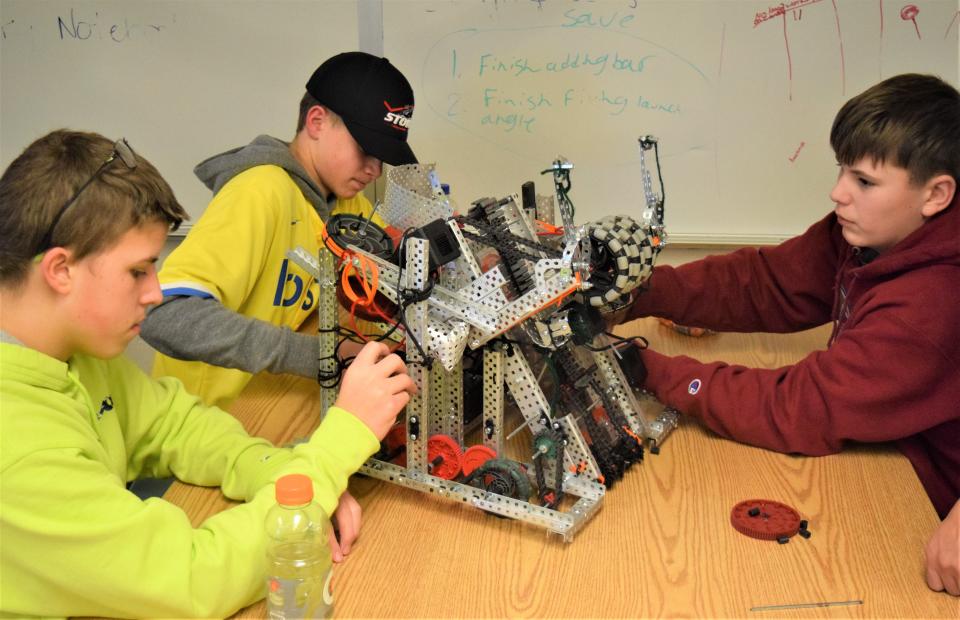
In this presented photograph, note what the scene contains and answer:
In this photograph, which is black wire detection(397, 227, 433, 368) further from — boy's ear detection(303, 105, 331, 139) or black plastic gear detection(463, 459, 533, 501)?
boy's ear detection(303, 105, 331, 139)

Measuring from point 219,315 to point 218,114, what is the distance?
5.32 ft

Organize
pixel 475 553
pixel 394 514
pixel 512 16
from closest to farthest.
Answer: pixel 475 553 → pixel 394 514 → pixel 512 16

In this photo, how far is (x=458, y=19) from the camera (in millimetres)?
3084

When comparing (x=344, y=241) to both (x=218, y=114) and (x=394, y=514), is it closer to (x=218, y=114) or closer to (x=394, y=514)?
(x=394, y=514)

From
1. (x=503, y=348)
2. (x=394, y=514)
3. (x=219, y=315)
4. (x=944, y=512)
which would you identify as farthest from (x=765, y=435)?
(x=219, y=315)

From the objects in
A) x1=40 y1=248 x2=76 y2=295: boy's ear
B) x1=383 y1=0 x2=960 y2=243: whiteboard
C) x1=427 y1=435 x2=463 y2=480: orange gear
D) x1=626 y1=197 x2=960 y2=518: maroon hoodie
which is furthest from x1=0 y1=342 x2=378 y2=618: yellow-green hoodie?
x1=383 y1=0 x2=960 y2=243: whiteboard

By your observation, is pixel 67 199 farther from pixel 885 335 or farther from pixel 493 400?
pixel 885 335

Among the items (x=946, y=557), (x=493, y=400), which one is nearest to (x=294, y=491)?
(x=493, y=400)

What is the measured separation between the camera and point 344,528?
57.1 inches

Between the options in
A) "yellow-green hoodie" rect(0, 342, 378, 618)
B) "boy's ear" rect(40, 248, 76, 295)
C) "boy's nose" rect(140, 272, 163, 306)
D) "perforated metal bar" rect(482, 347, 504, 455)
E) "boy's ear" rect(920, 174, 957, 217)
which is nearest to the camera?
"yellow-green hoodie" rect(0, 342, 378, 618)

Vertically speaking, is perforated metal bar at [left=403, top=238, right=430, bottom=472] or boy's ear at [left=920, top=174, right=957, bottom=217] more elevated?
boy's ear at [left=920, top=174, right=957, bottom=217]

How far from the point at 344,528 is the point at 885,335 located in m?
1.13

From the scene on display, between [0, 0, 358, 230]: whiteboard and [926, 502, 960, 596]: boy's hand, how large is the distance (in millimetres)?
2563

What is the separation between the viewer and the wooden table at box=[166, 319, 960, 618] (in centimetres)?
132
